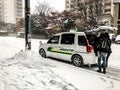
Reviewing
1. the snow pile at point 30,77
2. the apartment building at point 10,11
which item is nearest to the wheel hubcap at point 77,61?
the snow pile at point 30,77

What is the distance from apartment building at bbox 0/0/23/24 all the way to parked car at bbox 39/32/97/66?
340ft

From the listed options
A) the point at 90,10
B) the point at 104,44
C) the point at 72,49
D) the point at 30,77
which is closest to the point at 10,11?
the point at 90,10

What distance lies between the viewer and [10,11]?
12044cm

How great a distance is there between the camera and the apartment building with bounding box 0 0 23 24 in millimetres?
114225

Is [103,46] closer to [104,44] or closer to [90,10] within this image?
[104,44]

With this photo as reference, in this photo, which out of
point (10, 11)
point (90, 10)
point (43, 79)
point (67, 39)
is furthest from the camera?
point (10, 11)

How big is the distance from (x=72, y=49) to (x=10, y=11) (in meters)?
116

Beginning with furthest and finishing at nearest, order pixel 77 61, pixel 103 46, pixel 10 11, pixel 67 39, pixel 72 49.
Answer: pixel 10 11 < pixel 67 39 < pixel 72 49 < pixel 77 61 < pixel 103 46

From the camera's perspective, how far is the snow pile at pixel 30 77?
606cm

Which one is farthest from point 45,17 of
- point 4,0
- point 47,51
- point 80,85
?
point 4,0

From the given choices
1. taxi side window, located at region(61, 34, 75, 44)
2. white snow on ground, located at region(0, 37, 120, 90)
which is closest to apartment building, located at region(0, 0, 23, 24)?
taxi side window, located at region(61, 34, 75, 44)

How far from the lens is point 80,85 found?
681 cm

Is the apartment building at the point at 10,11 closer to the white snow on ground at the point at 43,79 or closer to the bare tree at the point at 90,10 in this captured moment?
the bare tree at the point at 90,10

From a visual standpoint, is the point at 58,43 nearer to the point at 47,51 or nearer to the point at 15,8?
the point at 47,51
